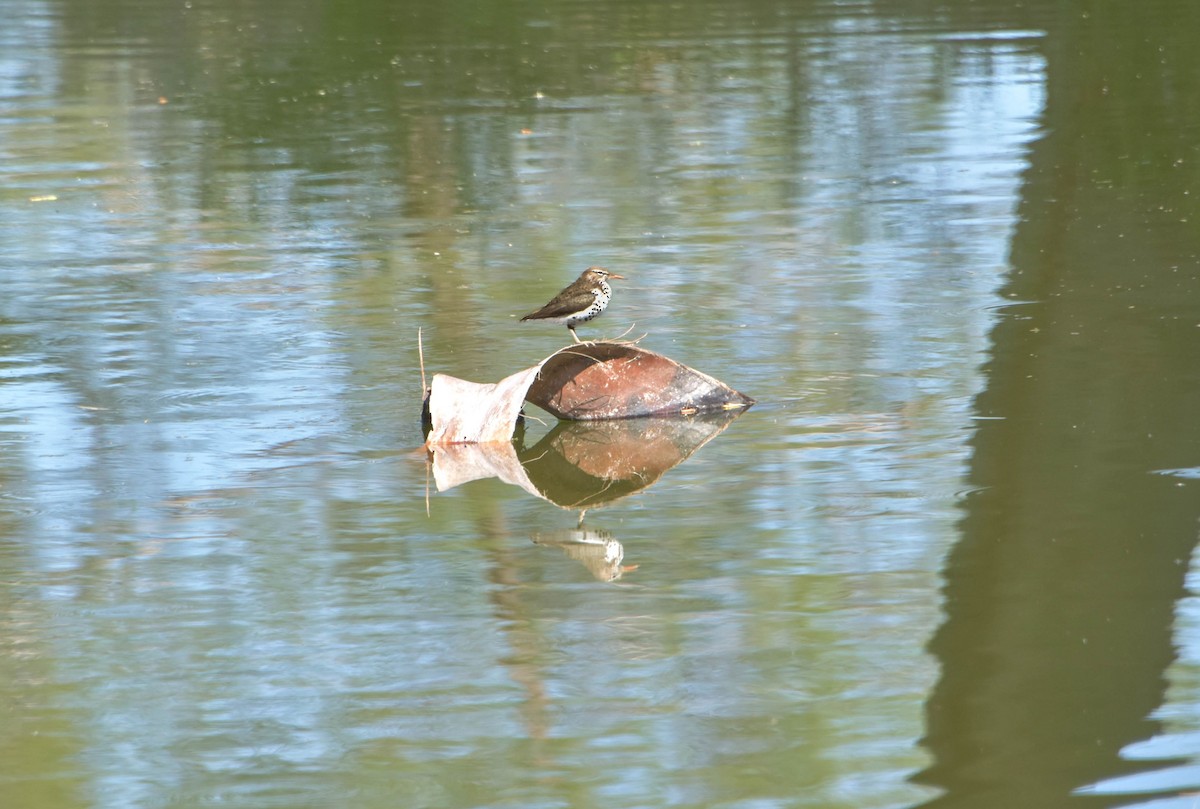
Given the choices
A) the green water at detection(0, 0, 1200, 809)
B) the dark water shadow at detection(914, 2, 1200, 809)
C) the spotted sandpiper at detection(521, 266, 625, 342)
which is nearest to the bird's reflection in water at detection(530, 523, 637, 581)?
the green water at detection(0, 0, 1200, 809)

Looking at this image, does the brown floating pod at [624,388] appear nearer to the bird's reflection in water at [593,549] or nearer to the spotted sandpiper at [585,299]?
the spotted sandpiper at [585,299]

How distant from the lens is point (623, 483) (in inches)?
273

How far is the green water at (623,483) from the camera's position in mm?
4547

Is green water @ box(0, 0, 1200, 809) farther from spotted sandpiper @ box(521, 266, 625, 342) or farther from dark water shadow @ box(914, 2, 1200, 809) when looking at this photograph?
spotted sandpiper @ box(521, 266, 625, 342)

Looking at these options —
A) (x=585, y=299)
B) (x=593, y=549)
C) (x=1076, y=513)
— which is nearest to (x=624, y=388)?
(x=585, y=299)

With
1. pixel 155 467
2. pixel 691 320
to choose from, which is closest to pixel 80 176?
pixel 691 320

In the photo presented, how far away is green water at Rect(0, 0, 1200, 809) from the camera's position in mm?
4547

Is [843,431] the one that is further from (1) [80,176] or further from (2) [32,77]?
(2) [32,77]

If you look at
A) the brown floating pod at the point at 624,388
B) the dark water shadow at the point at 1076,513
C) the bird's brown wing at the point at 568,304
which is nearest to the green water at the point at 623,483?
the dark water shadow at the point at 1076,513

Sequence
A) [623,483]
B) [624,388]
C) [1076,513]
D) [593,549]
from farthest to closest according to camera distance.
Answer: [624,388]
[623,483]
[593,549]
[1076,513]

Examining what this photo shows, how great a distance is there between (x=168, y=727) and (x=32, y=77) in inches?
769

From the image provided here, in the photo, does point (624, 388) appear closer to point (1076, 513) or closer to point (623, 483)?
point (623, 483)

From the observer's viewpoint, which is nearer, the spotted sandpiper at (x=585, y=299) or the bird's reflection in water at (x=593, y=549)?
the bird's reflection in water at (x=593, y=549)

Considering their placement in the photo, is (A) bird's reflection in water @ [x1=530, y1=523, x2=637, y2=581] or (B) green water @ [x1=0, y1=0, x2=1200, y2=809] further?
(A) bird's reflection in water @ [x1=530, y1=523, x2=637, y2=581]
